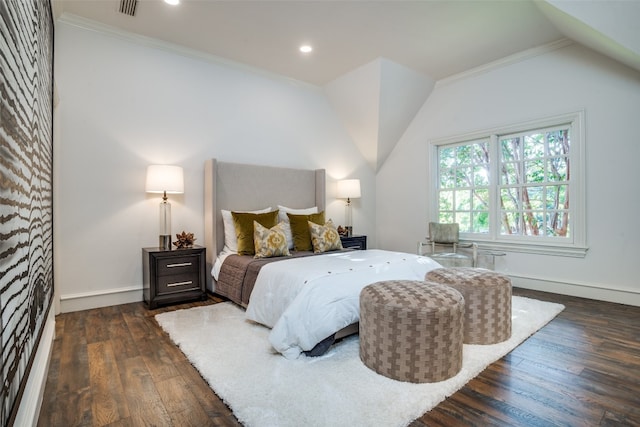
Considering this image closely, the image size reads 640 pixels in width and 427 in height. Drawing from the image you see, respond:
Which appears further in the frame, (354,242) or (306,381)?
(354,242)

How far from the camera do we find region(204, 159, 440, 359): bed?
2.17 m

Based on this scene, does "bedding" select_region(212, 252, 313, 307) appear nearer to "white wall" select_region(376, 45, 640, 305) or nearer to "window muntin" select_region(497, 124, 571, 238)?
"window muntin" select_region(497, 124, 571, 238)

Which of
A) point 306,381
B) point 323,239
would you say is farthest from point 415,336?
point 323,239

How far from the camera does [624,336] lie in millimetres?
2518

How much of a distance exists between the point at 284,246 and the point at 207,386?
1.75 m

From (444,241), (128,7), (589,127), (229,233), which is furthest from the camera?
(444,241)

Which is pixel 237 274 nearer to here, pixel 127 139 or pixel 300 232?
pixel 300 232

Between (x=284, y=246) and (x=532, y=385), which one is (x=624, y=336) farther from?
(x=284, y=246)

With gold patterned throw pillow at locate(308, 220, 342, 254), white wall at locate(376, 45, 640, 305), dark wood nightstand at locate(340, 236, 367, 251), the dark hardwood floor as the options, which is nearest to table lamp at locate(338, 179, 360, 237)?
dark wood nightstand at locate(340, 236, 367, 251)

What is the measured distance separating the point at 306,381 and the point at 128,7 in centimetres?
349

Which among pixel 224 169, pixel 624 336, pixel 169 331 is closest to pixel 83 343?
pixel 169 331

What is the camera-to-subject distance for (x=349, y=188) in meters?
5.00

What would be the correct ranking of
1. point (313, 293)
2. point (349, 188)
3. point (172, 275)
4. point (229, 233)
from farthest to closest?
point (349, 188) → point (229, 233) → point (172, 275) → point (313, 293)

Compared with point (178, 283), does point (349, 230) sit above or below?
above
